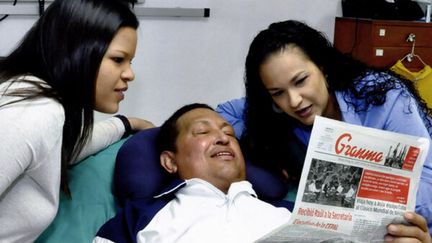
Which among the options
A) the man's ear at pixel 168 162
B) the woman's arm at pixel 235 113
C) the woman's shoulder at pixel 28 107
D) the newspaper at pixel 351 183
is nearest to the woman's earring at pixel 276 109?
the woman's arm at pixel 235 113

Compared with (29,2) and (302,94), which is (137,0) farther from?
(302,94)

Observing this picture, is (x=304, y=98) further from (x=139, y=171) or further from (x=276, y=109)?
(x=139, y=171)

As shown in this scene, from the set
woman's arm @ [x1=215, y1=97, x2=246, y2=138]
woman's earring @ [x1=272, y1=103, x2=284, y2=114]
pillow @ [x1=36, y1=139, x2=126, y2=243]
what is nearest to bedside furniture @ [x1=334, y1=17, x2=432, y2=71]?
woman's arm @ [x1=215, y1=97, x2=246, y2=138]

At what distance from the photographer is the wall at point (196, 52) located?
9.55ft

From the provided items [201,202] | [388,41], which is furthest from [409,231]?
[388,41]

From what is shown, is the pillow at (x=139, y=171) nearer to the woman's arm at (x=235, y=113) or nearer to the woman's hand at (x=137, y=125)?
the woman's hand at (x=137, y=125)

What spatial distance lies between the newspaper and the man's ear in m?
0.54

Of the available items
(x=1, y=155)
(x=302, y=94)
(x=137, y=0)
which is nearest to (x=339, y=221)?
(x=302, y=94)

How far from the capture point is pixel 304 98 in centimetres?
147

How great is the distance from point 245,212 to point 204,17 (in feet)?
5.97

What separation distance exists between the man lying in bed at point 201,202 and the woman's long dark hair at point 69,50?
0.37 meters

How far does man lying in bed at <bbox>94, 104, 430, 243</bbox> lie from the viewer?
1.35m

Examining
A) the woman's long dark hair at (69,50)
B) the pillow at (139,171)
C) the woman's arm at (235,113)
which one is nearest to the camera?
the woman's long dark hair at (69,50)

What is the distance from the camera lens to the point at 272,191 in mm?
1649
